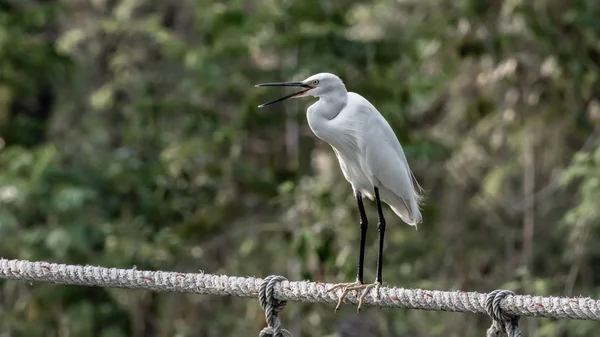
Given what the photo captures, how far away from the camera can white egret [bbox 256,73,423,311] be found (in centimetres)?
195

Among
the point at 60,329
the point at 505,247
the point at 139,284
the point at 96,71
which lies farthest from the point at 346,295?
the point at 96,71

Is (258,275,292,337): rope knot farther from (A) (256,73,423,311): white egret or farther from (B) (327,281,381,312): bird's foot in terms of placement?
(A) (256,73,423,311): white egret

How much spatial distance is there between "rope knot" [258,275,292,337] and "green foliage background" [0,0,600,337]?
4.57 feet

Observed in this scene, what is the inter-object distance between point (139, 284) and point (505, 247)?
386cm

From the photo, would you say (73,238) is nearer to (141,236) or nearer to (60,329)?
(141,236)

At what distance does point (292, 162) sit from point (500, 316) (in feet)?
9.14

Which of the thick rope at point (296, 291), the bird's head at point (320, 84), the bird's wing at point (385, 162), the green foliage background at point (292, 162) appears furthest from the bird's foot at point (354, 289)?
the green foliage background at point (292, 162)

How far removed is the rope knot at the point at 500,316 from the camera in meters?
1.35

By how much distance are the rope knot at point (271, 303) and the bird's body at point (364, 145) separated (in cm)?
45

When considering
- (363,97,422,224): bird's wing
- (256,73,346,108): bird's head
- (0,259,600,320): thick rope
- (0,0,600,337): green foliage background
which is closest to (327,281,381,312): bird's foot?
(0,259,600,320): thick rope

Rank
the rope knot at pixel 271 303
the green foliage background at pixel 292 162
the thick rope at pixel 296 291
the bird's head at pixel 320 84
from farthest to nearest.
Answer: the green foliage background at pixel 292 162 < the bird's head at pixel 320 84 < the rope knot at pixel 271 303 < the thick rope at pixel 296 291

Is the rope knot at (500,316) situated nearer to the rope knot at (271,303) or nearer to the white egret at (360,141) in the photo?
the rope knot at (271,303)

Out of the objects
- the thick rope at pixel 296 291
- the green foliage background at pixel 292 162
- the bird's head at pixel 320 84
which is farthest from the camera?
the green foliage background at pixel 292 162

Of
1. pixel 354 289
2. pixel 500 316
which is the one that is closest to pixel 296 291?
pixel 354 289
